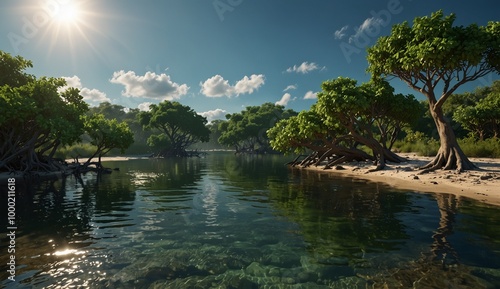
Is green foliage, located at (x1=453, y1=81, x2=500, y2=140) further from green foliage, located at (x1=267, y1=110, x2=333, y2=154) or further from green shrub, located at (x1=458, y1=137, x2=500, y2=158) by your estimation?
green foliage, located at (x1=267, y1=110, x2=333, y2=154)

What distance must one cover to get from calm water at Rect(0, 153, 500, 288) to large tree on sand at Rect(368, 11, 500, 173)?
11299 millimetres

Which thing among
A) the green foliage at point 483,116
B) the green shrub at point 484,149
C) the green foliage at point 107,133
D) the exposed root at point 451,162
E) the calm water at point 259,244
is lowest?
the calm water at point 259,244

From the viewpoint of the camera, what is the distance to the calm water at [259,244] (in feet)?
19.0

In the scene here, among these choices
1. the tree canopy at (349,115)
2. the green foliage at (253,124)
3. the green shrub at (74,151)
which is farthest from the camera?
the green foliage at (253,124)

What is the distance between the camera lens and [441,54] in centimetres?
1894

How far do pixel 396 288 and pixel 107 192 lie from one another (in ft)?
58.7

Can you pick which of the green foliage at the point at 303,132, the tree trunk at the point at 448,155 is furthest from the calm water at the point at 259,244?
the green foliage at the point at 303,132

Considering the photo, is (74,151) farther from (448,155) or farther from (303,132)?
(448,155)

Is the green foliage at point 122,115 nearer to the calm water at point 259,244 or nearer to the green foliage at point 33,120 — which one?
Result: the green foliage at point 33,120

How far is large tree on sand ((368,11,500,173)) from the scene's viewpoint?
63.0 ft

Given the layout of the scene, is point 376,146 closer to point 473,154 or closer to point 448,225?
point 473,154

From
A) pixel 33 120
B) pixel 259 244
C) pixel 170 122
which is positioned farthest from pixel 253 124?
pixel 259 244

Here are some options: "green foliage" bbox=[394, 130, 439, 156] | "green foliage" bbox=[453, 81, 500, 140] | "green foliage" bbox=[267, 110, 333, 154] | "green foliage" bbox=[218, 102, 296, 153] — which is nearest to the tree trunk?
"green foliage" bbox=[267, 110, 333, 154]

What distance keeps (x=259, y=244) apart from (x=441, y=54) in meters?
20.1
